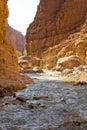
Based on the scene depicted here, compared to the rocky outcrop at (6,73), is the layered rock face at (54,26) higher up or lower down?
higher up

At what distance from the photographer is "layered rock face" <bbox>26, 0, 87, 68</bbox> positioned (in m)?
69.0

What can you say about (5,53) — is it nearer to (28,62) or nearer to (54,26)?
(28,62)

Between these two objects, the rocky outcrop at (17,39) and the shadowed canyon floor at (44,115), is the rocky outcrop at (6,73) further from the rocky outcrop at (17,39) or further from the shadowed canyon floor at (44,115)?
the rocky outcrop at (17,39)

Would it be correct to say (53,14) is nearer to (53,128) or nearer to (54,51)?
(54,51)

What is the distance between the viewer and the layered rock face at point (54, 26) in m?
69.0

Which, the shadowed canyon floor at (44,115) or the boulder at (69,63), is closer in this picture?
the shadowed canyon floor at (44,115)

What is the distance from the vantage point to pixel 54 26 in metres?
77.0

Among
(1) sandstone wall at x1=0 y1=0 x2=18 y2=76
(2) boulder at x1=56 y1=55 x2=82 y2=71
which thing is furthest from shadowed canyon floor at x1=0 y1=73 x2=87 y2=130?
(2) boulder at x1=56 y1=55 x2=82 y2=71

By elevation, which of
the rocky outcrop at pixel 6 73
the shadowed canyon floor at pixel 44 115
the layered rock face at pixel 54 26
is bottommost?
the shadowed canyon floor at pixel 44 115

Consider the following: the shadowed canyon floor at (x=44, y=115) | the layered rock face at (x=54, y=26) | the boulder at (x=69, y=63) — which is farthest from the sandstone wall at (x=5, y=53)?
the layered rock face at (x=54, y=26)

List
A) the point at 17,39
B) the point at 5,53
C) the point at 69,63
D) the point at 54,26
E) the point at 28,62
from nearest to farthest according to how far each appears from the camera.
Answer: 1. the point at 5,53
2. the point at 69,63
3. the point at 28,62
4. the point at 54,26
5. the point at 17,39

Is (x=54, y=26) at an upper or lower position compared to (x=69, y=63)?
upper

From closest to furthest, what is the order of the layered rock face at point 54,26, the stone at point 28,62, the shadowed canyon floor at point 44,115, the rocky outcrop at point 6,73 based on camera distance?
the shadowed canyon floor at point 44,115 < the rocky outcrop at point 6,73 < the stone at point 28,62 < the layered rock face at point 54,26

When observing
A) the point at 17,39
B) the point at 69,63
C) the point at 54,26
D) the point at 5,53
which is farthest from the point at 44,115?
the point at 17,39
